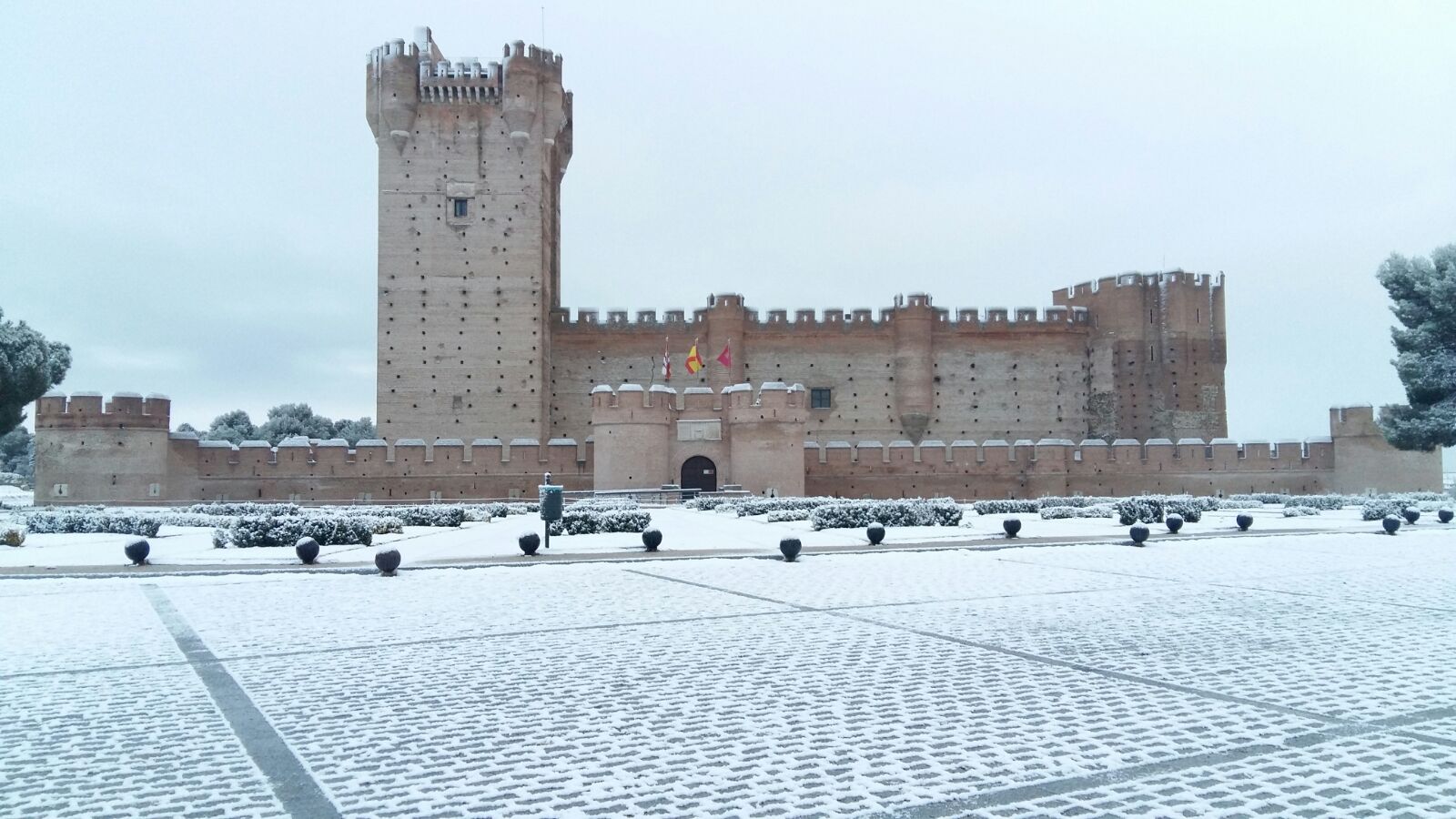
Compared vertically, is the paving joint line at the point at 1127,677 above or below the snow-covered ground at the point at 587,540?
below

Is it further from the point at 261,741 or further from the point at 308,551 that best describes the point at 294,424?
the point at 261,741

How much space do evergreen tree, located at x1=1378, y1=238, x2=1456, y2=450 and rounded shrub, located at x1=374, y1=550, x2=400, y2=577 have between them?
1090 inches

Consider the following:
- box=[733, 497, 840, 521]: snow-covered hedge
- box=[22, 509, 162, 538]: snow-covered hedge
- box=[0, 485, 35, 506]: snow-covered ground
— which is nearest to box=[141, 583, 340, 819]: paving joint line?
box=[22, 509, 162, 538]: snow-covered hedge

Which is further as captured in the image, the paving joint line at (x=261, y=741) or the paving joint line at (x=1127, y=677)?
the paving joint line at (x=1127, y=677)

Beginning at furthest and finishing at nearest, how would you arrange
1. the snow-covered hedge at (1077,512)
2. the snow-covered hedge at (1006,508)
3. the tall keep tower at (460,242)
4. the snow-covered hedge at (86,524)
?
the tall keep tower at (460,242)
the snow-covered hedge at (1006,508)
the snow-covered hedge at (1077,512)
the snow-covered hedge at (86,524)

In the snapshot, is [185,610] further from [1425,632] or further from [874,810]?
[1425,632]

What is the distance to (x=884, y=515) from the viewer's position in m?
16.5

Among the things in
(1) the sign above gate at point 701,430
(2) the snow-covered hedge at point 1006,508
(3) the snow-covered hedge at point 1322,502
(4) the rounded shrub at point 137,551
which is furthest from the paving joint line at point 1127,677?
(3) the snow-covered hedge at point 1322,502

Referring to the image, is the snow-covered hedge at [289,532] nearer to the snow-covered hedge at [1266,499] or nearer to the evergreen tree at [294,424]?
the snow-covered hedge at [1266,499]

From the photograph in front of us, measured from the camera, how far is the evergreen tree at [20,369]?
2688cm

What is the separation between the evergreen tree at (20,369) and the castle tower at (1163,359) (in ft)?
108

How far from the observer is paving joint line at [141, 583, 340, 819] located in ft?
10.8

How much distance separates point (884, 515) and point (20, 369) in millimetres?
23965

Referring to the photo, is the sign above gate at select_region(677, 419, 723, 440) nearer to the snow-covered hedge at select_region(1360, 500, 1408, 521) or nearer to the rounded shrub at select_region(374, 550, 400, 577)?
the snow-covered hedge at select_region(1360, 500, 1408, 521)
